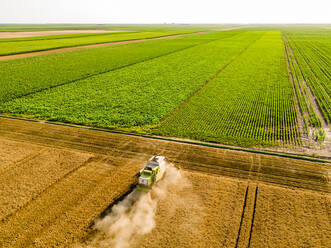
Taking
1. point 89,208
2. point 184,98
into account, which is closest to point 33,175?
point 89,208

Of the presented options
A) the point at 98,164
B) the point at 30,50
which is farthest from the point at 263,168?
the point at 30,50

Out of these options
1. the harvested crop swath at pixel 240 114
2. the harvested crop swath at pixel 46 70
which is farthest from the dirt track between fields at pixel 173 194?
the harvested crop swath at pixel 46 70

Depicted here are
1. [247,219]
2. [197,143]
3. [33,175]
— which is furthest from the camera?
[197,143]

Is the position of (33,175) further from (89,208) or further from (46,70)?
(46,70)

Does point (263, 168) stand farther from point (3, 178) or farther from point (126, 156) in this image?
point (3, 178)

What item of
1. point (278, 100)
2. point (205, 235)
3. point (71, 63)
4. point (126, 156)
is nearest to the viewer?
point (205, 235)

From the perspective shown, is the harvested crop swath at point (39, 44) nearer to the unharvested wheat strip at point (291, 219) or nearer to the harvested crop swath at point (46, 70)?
the harvested crop swath at point (46, 70)

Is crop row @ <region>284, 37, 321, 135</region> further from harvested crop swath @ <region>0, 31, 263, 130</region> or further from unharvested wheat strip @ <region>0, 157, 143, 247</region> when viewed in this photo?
unharvested wheat strip @ <region>0, 157, 143, 247</region>
